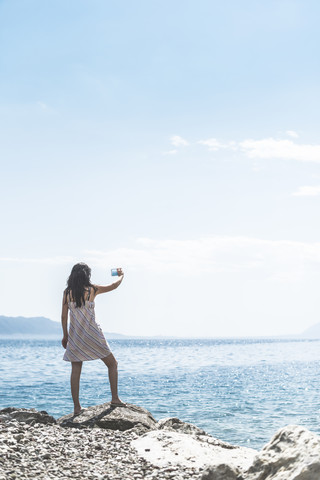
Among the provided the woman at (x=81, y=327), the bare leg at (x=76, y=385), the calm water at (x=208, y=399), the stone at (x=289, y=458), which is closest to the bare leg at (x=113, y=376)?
the woman at (x=81, y=327)

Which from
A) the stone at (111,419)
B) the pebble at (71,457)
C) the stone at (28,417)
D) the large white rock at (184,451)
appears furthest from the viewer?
the stone at (111,419)

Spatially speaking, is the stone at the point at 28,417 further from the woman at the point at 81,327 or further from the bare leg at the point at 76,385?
the woman at the point at 81,327

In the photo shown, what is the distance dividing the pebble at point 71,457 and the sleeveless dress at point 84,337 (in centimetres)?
169

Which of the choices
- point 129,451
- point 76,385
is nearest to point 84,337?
point 76,385

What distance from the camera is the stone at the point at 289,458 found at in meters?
5.01

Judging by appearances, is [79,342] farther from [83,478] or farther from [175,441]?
[83,478]

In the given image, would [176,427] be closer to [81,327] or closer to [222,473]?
[81,327]

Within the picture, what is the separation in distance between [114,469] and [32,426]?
228 cm

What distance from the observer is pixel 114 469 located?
6645 mm

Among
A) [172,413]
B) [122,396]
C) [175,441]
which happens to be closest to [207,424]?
[172,413]

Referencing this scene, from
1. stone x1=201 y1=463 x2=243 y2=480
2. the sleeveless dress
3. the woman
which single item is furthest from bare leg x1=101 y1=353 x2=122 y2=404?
stone x1=201 y1=463 x2=243 y2=480

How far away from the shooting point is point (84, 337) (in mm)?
9797

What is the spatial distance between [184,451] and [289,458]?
8.35 feet

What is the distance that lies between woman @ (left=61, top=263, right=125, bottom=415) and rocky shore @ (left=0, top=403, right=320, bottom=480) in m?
0.73
